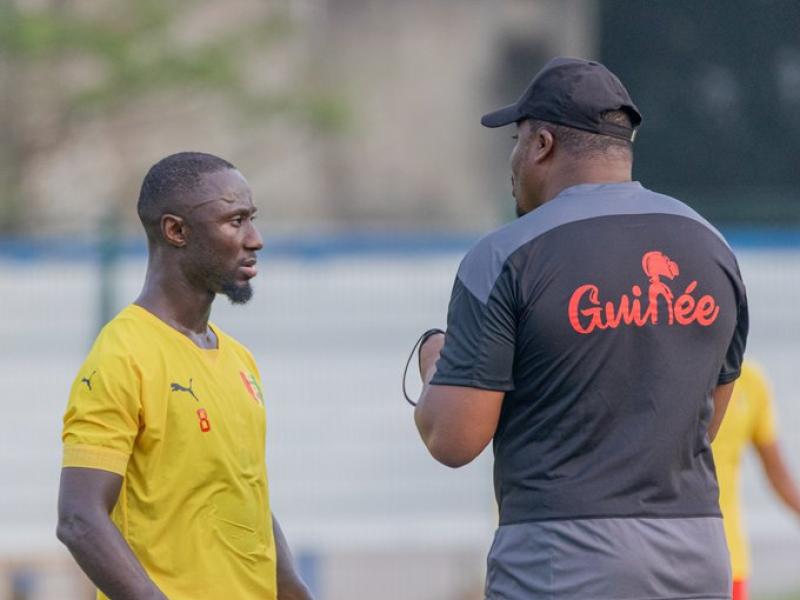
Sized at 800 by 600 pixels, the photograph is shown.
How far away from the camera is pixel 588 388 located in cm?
361

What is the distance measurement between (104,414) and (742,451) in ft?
10.8

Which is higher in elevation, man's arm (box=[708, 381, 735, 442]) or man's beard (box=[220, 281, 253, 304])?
man's beard (box=[220, 281, 253, 304])

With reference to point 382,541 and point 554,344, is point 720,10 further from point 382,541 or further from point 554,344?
point 554,344

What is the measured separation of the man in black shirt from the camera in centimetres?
Result: 360

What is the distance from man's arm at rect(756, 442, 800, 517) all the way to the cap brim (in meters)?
3.10

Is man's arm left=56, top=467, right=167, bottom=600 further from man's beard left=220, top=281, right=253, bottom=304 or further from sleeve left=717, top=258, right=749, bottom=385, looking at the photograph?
sleeve left=717, top=258, right=749, bottom=385

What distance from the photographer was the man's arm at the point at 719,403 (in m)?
3.92

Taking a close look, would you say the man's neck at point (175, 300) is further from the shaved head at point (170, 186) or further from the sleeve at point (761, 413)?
the sleeve at point (761, 413)

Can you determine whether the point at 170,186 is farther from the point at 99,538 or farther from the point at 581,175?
the point at 581,175

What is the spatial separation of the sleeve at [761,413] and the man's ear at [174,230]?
3.03 metres

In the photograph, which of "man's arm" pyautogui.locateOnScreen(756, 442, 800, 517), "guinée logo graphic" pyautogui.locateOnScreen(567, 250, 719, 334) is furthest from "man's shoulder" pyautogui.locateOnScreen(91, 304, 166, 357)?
"man's arm" pyautogui.locateOnScreen(756, 442, 800, 517)

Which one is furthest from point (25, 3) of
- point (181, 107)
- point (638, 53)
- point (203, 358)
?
point (203, 358)

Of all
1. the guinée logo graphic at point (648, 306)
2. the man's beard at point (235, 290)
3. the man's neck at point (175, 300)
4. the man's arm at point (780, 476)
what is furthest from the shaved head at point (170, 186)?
the man's arm at point (780, 476)

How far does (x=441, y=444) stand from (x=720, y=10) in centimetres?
1244
